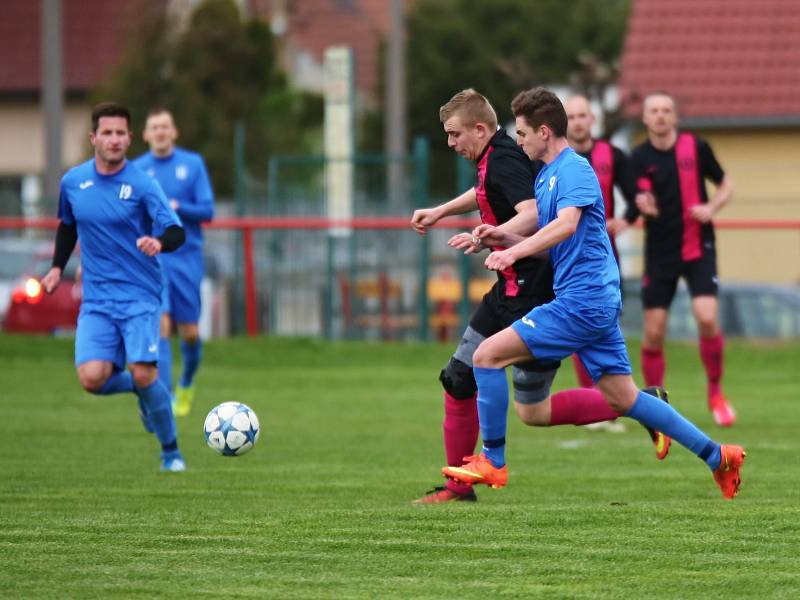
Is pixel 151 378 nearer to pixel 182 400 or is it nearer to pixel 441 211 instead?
pixel 441 211

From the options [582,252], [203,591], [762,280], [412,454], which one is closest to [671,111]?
[412,454]

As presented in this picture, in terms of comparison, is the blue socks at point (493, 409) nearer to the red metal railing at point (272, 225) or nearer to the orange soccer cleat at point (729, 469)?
the orange soccer cleat at point (729, 469)

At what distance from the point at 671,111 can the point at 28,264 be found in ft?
38.4

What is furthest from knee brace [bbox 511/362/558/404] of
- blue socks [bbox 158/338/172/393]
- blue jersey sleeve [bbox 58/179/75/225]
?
blue socks [bbox 158/338/172/393]

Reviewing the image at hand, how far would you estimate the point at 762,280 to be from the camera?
20703mm

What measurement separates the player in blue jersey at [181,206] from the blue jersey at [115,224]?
3.08 meters

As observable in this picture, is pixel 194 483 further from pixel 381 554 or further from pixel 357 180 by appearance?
pixel 357 180

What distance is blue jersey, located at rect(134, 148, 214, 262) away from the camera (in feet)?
43.5

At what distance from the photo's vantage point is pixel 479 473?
26.6 feet

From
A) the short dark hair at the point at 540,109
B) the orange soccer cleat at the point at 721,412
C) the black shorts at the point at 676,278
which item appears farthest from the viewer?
the orange soccer cleat at the point at 721,412

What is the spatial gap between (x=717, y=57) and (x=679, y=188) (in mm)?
17543

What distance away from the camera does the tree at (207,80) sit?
109 feet

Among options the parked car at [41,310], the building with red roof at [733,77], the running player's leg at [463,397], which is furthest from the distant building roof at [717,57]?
the running player's leg at [463,397]

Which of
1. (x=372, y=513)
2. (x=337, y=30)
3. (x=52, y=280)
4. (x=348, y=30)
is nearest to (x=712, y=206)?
(x=52, y=280)
